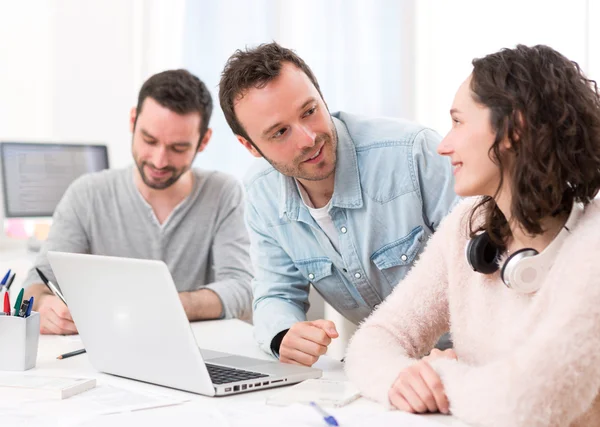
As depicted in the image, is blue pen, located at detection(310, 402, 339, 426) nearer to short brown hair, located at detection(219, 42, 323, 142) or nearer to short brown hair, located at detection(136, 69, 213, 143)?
short brown hair, located at detection(219, 42, 323, 142)

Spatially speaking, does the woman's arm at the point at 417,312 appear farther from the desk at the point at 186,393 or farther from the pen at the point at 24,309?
the pen at the point at 24,309

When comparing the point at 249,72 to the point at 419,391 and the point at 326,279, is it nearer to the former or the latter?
the point at 326,279

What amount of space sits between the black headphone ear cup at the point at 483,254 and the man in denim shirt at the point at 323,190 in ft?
1.67

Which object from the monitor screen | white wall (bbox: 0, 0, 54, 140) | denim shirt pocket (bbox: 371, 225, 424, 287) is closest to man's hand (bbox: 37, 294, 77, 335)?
denim shirt pocket (bbox: 371, 225, 424, 287)

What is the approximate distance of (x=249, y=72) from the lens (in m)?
1.70

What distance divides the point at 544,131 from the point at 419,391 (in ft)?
1.38

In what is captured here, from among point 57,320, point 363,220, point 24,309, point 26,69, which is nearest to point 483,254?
point 363,220

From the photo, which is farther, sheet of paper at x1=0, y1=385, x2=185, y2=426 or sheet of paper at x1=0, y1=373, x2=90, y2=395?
sheet of paper at x1=0, y1=373, x2=90, y2=395

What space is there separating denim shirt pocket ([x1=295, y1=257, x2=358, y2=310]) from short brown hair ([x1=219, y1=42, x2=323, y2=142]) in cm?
33

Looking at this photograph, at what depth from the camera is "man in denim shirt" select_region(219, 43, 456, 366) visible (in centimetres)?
171

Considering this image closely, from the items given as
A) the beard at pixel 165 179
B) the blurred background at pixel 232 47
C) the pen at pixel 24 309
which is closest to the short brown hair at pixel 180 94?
the beard at pixel 165 179

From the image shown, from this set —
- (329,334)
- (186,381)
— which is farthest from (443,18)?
(186,381)

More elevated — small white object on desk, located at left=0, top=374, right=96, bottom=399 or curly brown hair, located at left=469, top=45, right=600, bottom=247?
curly brown hair, located at left=469, top=45, right=600, bottom=247

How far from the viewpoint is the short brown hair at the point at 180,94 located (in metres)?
2.33
